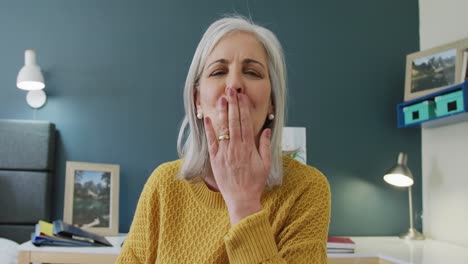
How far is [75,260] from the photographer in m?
1.90

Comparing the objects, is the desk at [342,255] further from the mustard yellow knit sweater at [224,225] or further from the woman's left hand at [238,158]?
the woman's left hand at [238,158]

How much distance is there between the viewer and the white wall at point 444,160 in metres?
2.39

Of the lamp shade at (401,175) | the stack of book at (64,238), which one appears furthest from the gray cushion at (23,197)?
the lamp shade at (401,175)

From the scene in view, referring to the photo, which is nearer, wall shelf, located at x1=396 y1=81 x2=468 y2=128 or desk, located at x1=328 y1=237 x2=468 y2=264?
desk, located at x1=328 y1=237 x2=468 y2=264

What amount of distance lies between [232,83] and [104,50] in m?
1.80

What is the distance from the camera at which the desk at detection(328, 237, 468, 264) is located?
1.85m

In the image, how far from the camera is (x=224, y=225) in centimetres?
108

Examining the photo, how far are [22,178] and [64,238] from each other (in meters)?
0.62

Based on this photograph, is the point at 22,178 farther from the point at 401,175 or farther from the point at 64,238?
the point at 401,175

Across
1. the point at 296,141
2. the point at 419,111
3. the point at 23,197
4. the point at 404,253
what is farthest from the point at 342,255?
the point at 23,197

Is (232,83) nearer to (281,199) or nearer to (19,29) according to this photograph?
(281,199)

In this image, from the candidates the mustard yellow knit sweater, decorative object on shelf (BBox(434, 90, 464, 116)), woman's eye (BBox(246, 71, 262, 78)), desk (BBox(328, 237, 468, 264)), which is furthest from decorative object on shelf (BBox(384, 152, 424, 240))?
woman's eye (BBox(246, 71, 262, 78))

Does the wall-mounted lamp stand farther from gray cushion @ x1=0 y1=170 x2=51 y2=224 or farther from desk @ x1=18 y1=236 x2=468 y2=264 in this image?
desk @ x1=18 y1=236 x2=468 y2=264

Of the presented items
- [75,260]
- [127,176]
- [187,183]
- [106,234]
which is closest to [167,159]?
[127,176]
